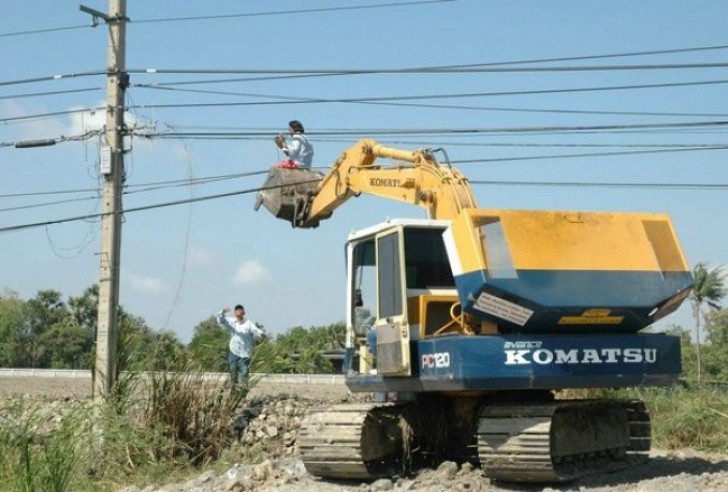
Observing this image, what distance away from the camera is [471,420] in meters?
13.8

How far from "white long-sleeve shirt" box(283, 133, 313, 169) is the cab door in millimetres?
4522

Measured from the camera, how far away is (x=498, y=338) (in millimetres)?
12078

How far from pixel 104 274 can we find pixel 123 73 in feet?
11.4

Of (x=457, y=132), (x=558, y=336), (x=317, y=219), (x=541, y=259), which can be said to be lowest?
(x=558, y=336)

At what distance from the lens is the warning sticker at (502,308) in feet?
39.5

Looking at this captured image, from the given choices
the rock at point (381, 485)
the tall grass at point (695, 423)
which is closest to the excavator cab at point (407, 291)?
the rock at point (381, 485)

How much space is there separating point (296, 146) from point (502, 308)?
6.38 metres

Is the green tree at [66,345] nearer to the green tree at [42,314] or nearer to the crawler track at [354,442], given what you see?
the green tree at [42,314]

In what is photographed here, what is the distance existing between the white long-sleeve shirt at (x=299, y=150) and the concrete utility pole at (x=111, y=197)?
11.4 feet

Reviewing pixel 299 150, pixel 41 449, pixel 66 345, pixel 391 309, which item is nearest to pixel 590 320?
pixel 391 309

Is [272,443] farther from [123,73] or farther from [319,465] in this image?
[123,73]

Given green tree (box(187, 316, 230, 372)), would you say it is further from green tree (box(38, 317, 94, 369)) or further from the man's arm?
green tree (box(38, 317, 94, 369))

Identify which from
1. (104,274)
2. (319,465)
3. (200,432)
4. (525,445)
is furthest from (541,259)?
(104,274)

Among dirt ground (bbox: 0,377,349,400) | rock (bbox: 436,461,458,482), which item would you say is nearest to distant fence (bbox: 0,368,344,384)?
dirt ground (bbox: 0,377,349,400)
